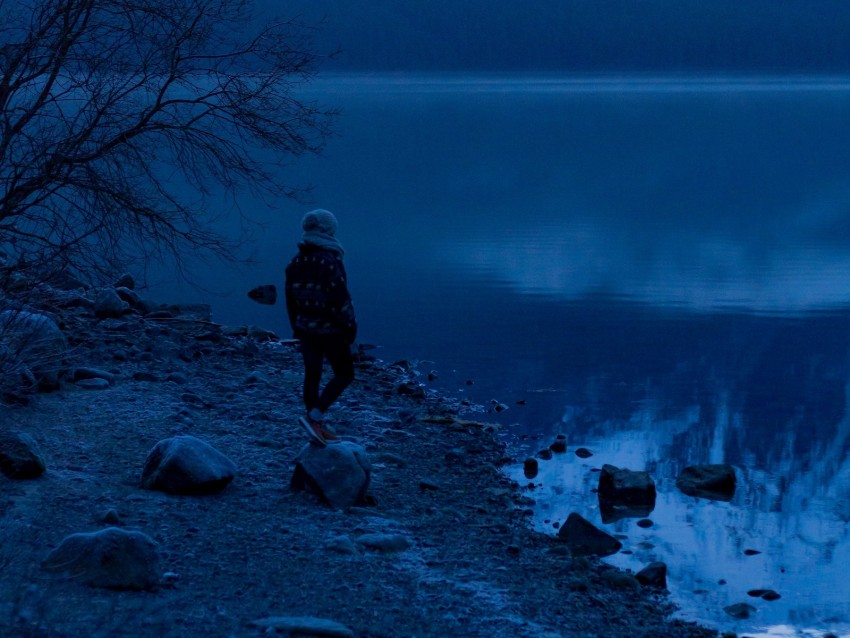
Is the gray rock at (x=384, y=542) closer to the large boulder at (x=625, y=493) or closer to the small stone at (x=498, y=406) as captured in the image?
the large boulder at (x=625, y=493)

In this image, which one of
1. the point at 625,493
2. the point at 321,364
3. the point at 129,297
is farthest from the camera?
the point at 129,297

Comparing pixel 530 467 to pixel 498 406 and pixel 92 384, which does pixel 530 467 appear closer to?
pixel 498 406

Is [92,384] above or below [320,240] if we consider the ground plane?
below

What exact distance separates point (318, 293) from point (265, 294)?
12.3 m

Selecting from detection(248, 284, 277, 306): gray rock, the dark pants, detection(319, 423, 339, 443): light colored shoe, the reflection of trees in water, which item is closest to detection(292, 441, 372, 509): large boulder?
detection(319, 423, 339, 443): light colored shoe

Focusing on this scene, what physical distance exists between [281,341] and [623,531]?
699 cm

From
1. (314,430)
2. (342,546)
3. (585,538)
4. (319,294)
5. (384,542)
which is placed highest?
(319,294)

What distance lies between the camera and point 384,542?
7469mm

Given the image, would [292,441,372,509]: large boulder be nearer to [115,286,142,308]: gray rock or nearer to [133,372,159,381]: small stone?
[133,372,159,381]: small stone

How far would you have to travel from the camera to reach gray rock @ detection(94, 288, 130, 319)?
14336 mm

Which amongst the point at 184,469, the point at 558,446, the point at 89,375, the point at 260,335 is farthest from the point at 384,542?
the point at 260,335

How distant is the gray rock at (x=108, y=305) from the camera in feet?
47.0

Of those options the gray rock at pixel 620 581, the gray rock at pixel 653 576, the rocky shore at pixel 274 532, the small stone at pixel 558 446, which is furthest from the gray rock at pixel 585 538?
the small stone at pixel 558 446

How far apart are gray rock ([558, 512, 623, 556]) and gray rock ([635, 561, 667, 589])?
19.2 inches
